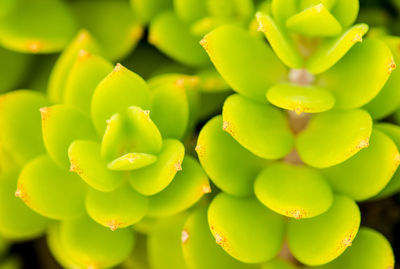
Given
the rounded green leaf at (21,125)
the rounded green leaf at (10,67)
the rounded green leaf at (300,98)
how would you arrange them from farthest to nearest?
the rounded green leaf at (10,67), the rounded green leaf at (21,125), the rounded green leaf at (300,98)

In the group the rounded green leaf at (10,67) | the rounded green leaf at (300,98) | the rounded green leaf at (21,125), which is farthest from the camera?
the rounded green leaf at (10,67)

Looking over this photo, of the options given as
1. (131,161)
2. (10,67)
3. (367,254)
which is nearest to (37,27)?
(10,67)

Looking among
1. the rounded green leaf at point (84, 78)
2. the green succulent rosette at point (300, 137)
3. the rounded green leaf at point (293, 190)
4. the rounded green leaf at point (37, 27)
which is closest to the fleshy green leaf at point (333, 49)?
the green succulent rosette at point (300, 137)

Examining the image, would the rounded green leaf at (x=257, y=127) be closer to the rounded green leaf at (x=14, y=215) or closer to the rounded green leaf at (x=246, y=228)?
the rounded green leaf at (x=246, y=228)

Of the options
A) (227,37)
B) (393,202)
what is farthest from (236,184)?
(393,202)

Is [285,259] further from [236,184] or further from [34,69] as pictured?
[34,69]

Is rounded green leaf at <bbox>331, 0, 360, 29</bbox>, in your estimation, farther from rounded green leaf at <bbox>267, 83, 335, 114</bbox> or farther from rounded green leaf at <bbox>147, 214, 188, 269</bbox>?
rounded green leaf at <bbox>147, 214, 188, 269</bbox>

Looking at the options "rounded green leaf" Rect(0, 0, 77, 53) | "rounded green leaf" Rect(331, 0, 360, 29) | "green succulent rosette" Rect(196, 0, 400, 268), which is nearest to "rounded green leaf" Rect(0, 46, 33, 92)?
"rounded green leaf" Rect(0, 0, 77, 53)
